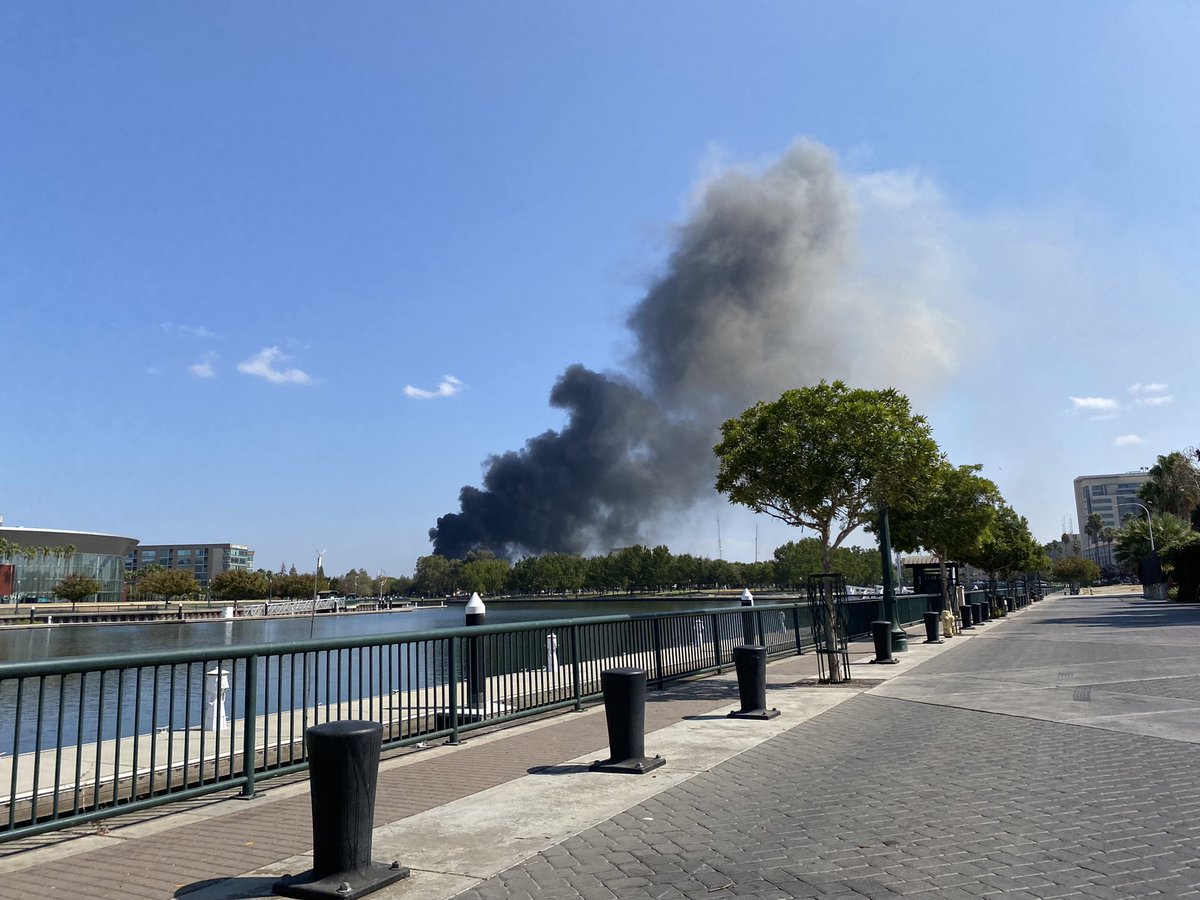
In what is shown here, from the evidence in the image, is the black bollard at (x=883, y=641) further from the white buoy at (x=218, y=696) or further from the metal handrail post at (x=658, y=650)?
the white buoy at (x=218, y=696)

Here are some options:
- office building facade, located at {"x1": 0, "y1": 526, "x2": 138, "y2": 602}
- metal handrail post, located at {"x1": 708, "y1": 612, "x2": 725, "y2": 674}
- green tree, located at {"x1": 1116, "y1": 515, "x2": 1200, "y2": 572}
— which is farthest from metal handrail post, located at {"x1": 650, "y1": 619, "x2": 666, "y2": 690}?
office building facade, located at {"x1": 0, "y1": 526, "x2": 138, "y2": 602}

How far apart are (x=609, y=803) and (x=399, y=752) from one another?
372 centimetres

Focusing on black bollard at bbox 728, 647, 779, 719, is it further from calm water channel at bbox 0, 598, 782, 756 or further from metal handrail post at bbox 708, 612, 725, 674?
metal handrail post at bbox 708, 612, 725, 674

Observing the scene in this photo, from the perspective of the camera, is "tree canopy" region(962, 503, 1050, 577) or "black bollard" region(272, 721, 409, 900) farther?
"tree canopy" region(962, 503, 1050, 577)

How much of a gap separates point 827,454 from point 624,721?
9175mm

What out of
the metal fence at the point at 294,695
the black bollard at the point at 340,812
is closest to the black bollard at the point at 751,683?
the metal fence at the point at 294,695

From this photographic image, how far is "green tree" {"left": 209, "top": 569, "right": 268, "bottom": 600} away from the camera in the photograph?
477 feet

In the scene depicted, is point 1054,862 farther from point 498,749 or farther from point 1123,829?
point 498,749

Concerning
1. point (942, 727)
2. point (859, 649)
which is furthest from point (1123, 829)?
point (859, 649)

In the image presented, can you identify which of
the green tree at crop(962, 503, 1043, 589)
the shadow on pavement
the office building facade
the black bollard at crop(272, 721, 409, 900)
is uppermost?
the office building facade

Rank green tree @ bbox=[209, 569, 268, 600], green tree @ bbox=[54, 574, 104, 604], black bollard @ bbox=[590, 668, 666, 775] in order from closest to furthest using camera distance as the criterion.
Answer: black bollard @ bbox=[590, 668, 666, 775], green tree @ bbox=[54, 574, 104, 604], green tree @ bbox=[209, 569, 268, 600]

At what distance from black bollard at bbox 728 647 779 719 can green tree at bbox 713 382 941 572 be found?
15.8 ft

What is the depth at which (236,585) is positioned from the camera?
145m

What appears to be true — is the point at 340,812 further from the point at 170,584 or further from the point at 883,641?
the point at 170,584
